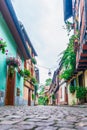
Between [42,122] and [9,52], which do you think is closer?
[42,122]

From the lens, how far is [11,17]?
417 inches

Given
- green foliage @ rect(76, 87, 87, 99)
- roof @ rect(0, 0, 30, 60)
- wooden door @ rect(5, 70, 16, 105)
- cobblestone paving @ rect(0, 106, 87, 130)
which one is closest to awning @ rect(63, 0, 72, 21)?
roof @ rect(0, 0, 30, 60)

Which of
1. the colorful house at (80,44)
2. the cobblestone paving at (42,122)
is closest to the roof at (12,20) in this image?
the colorful house at (80,44)

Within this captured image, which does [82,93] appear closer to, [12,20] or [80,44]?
[80,44]

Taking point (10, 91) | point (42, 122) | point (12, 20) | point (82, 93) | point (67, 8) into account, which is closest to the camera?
point (42, 122)

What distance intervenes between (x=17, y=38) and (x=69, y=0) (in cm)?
455

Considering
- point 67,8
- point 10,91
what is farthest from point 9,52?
point 67,8

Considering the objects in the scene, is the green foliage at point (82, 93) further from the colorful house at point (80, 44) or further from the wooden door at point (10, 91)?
the wooden door at point (10, 91)

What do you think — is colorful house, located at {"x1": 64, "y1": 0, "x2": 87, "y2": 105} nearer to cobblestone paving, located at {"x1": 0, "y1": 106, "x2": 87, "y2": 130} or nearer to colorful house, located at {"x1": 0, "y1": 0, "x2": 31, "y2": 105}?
colorful house, located at {"x1": 0, "y1": 0, "x2": 31, "y2": 105}

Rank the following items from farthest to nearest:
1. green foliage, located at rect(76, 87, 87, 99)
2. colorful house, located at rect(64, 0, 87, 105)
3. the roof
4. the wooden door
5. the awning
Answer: green foliage, located at rect(76, 87, 87, 99) → the awning → the wooden door → the roof → colorful house, located at rect(64, 0, 87, 105)

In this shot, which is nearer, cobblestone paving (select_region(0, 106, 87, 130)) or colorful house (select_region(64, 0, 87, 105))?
cobblestone paving (select_region(0, 106, 87, 130))

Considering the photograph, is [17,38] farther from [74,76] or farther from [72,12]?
[74,76]

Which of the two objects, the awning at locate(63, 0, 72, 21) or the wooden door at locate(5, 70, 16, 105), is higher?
the awning at locate(63, 0, 72, 21)

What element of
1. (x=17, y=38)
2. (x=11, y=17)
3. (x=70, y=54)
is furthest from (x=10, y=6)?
(x=70, y=54)
